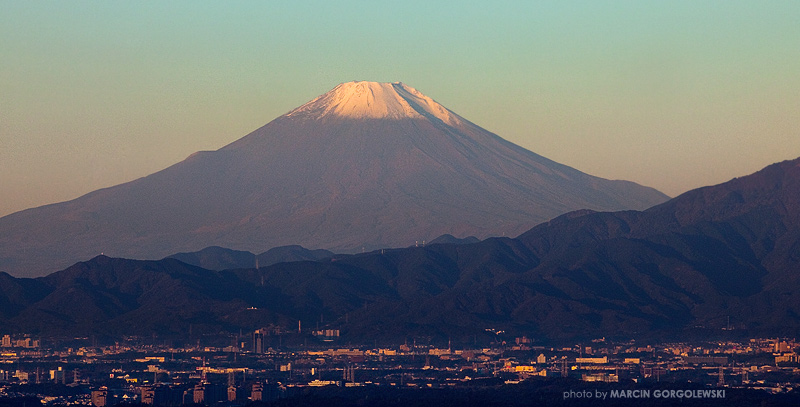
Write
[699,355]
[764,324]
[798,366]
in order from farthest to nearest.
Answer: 1. [764,324]
2. [699,355]
3. [798,366]

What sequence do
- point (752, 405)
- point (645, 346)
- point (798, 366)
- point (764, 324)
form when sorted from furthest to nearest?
point (764, 324) < point (645, 346) < point (798, 366) < point (752, 405)

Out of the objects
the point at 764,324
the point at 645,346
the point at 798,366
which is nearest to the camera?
the point at 798,366

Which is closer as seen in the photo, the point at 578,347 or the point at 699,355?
the point at 699,355

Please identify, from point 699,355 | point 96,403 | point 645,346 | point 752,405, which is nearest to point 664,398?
point 752,405

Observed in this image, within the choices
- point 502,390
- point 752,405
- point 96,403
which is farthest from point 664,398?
point 96,403

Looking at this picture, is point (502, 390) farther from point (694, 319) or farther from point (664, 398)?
point (694, 319)

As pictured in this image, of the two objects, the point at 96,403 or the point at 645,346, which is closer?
the point at 96,403

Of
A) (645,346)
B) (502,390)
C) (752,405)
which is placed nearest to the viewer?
(752,405)

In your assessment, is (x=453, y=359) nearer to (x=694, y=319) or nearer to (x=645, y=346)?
(x=645, y=346)
